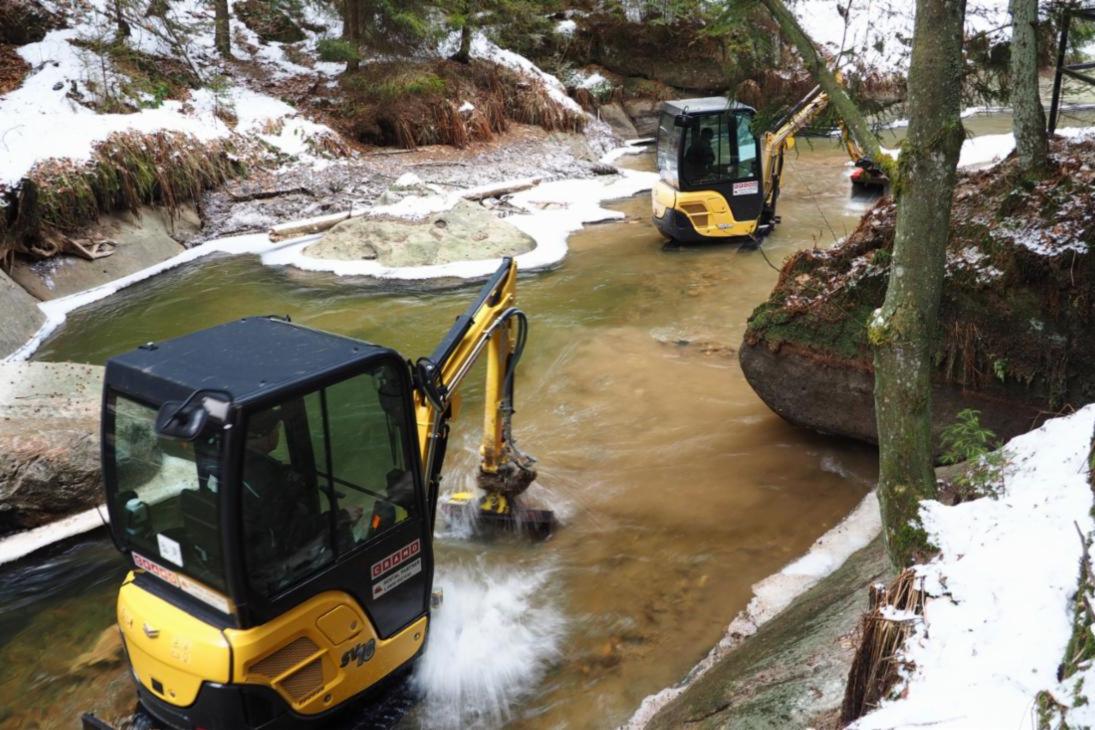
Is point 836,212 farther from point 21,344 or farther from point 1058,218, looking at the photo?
point 21,344

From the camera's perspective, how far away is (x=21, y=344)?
977 cm

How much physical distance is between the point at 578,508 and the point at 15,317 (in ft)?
23.8

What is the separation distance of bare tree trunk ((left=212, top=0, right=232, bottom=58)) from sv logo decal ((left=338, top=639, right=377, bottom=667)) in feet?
53.5

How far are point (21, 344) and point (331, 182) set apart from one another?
20.7ft

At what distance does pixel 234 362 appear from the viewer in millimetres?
3660

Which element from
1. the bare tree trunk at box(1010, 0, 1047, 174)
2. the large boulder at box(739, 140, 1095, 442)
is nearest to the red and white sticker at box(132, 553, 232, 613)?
the large boulder at box(739, 140, 1095, 442)

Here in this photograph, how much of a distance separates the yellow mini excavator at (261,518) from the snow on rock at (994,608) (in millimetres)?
2202

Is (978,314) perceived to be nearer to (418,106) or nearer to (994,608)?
(994,608)

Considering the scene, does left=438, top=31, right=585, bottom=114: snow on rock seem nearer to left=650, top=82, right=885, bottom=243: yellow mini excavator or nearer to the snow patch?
the snow patch

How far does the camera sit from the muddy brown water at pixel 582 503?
4.82 metres

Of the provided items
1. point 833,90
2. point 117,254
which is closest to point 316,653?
point 833,90

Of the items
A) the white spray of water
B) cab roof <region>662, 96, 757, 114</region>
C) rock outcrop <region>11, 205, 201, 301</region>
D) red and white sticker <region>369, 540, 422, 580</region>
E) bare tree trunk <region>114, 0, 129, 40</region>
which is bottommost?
the white spray of water

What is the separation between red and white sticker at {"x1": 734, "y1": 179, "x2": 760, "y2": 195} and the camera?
12484 mm

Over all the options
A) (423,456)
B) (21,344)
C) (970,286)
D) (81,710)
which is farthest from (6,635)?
(970,286)
